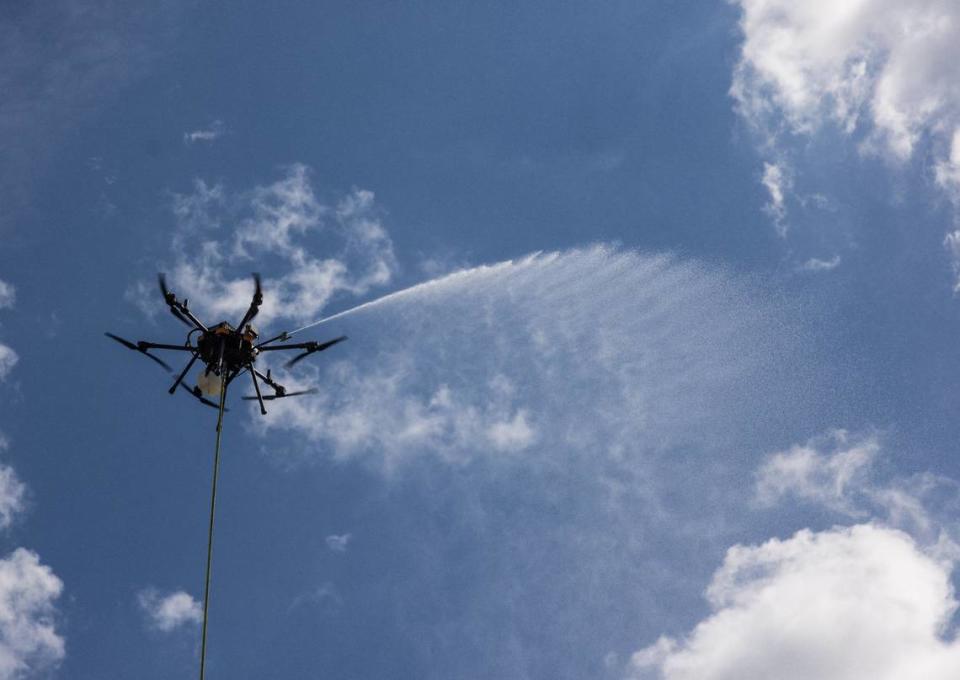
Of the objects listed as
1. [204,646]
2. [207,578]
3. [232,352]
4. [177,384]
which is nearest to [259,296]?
[232,352]

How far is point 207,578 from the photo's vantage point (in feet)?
90.8

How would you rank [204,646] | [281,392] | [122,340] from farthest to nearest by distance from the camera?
[281,392], [122,340], [204,646]

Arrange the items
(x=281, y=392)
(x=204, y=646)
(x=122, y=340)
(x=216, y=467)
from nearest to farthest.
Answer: (x=204, y=646) → (x=216, y=467) → (x=122, y=340) → (x=281, y=392)

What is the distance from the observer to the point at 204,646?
86.0 ft

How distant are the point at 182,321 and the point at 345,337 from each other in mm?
6094

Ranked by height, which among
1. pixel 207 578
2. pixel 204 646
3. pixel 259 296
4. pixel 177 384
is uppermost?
pixel 259 296

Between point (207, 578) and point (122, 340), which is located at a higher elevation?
point (122, 340)

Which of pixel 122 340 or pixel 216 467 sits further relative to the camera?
pixel 122 340

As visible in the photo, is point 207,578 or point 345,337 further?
point 345,337

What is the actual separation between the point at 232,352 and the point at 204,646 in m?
11.4

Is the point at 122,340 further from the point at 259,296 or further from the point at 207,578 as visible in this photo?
the point at 207,578

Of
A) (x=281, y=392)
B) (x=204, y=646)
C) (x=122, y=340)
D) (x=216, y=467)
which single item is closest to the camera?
(x=204, y=646)

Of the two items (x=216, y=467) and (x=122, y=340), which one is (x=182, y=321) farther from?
(x=216, y=467)

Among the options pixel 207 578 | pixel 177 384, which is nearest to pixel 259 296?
pixel 177 384
